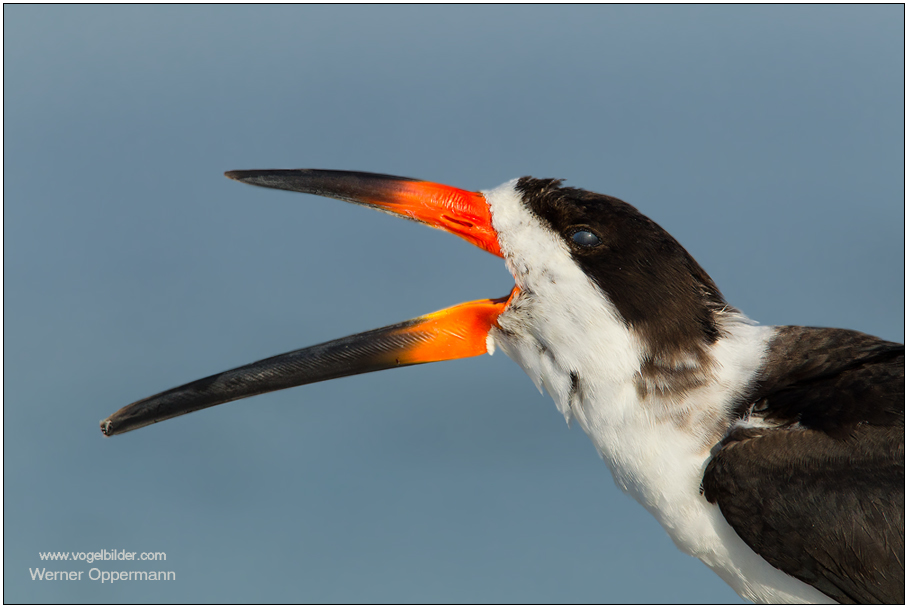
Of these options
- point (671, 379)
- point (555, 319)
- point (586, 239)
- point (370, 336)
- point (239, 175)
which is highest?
point (239, 175)

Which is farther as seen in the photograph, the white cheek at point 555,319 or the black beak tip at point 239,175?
the black beak tip at point 239,175

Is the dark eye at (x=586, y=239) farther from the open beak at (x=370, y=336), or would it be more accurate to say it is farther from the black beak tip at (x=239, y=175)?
the black beak tip at (x=239, y=175)

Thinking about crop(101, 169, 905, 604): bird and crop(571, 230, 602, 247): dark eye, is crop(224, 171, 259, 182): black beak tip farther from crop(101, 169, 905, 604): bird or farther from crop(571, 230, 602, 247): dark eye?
crop(571, 230, 602, 247): dark eye

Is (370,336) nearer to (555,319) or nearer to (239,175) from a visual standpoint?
(555,319)

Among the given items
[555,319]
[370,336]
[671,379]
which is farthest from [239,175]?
[671,379]

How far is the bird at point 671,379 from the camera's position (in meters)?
3.24

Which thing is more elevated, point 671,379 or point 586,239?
point 586,239

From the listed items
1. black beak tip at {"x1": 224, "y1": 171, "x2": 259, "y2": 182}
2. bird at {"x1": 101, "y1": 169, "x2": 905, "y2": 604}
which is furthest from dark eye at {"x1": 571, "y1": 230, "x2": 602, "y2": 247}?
black beak tip at {"x1": 224, "y1": 171, "x2": 259, "y2": 182}

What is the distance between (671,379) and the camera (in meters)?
3.45

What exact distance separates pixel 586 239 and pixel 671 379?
72cm

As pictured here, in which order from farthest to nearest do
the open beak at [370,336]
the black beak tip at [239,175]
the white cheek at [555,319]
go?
1. the black beak tip at [239,175]
2. the open beak at [370,336]
3. the white cheek at [555,319]

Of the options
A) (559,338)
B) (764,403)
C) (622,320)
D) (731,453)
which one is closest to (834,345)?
(764,403)

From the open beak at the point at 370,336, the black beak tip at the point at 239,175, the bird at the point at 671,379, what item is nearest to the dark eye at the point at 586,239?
the bird at the point at 671,379

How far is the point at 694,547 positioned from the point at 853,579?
677 millimetres
